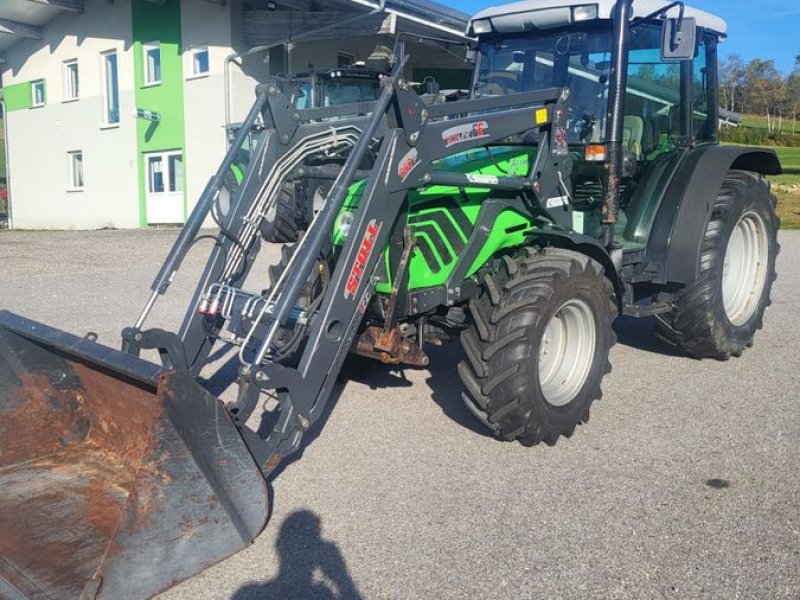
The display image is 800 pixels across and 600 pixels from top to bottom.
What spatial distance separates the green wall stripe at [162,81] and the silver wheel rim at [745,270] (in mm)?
15725

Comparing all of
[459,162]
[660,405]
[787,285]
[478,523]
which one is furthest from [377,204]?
[787,285]

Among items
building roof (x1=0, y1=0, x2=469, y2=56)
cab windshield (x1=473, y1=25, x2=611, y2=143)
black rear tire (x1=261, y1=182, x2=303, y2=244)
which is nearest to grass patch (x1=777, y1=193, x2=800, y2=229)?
building roof (x1=0, y1=0, x2=469, y2=56)

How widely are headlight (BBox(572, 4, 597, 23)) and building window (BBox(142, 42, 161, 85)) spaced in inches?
670

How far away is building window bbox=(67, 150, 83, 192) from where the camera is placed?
23375 mm

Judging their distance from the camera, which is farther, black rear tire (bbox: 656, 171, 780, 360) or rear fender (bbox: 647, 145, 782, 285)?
black rear tire (bbox: 656, 171, 780, 360)

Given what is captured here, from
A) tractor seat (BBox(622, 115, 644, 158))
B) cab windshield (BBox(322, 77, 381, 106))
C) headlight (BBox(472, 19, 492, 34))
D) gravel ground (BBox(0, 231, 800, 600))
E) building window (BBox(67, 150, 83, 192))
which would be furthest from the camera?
building window (BBox(67, 150, 83, 192))

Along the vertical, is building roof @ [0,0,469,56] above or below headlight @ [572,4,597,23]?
above

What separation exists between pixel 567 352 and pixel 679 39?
75.7 inches

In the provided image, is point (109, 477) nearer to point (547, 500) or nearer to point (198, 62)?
point (547, 500)

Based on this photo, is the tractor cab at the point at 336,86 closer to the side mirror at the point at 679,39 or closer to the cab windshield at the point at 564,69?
the cab windshield at the point at 564,69

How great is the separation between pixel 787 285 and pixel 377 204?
8.15 meters

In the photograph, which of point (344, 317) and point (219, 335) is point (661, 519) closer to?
point (344, 317)

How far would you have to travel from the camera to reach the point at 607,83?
517cm

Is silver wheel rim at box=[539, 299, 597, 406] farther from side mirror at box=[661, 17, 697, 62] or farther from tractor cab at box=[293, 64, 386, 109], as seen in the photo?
tractor cab at box=[293, 64, 386, 109]
